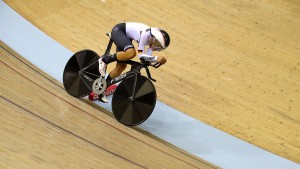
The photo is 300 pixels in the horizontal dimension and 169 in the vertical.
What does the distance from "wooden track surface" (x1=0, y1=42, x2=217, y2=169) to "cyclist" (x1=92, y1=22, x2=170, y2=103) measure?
1.74ft

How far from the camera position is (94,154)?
3.47m

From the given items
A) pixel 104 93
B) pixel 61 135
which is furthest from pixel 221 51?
pixel 61 135

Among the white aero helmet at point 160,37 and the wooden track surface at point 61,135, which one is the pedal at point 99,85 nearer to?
the wooden track surface at point 61,135

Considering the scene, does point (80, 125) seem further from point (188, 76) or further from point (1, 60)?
point (188, 76)

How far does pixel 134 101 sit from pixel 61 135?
0.76m

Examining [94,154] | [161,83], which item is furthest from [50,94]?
[161,83]

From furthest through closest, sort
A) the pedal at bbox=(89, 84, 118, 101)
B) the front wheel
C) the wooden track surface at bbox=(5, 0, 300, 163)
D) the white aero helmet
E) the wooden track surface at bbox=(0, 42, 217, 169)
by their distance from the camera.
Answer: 1. the wooden track surface at bbox=(5, 0, 300, 163)
2. the pedal at bbox=(89, 84, 118, 101)
3. the front wheel
4. the white aero helmet
5. the wooden track surface at bbox=(0, 42, 217, 169)

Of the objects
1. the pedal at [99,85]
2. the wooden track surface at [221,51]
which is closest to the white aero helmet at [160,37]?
the pedal at [99,85]

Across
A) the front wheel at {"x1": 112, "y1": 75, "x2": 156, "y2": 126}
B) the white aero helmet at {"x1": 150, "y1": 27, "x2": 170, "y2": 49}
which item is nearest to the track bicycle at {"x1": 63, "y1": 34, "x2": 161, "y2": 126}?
the front wheel at {"x1": 112, "y1": 75, "x2": 156, "y2": 126}

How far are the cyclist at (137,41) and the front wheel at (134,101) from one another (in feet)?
0.71

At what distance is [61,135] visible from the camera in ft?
11.8

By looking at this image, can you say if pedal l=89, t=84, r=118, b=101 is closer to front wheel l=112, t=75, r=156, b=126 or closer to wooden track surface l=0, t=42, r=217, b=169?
wooden track surface l=0, t=42, r=217, b=169

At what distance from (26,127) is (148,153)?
1.04 meters

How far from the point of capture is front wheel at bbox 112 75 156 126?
3.96 m
